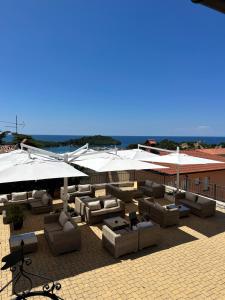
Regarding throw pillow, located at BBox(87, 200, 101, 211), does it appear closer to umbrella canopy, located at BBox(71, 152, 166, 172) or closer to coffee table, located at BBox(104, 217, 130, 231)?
coffee table, located at BBox(104, 217, 130, 231)

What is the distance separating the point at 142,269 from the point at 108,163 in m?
4.36

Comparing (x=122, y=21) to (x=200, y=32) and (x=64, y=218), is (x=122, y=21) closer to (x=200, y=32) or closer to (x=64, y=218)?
(x=200, y=32)

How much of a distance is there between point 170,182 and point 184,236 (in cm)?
774

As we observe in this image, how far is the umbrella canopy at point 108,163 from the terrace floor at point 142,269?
8.01 feet

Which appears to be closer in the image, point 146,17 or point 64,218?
point 64,218

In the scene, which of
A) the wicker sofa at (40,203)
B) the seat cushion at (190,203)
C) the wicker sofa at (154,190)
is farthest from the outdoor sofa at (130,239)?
the wicker sofa at (154,190)

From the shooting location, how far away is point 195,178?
56.1ft

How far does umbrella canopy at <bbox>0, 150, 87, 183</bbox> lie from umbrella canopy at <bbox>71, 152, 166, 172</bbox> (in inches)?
54.2

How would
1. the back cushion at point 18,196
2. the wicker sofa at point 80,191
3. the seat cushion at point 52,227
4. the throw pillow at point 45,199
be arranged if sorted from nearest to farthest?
the seat cushion at point 52,227
the throw pillow at point 45,199
the back cushion at point 18,196
the wicker sofa at point 80,191

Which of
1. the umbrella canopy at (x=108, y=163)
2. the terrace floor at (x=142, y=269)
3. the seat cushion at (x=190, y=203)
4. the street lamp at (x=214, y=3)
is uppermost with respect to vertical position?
the street lamp at (x=214, y=3)

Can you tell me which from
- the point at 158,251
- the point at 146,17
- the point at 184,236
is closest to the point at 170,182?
the point at 184,236

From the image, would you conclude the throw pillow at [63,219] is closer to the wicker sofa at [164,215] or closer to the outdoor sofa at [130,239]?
Result: the outdoor sofa at [130,239]

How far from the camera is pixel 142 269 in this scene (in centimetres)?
619

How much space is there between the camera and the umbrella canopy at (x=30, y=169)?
7085mm
